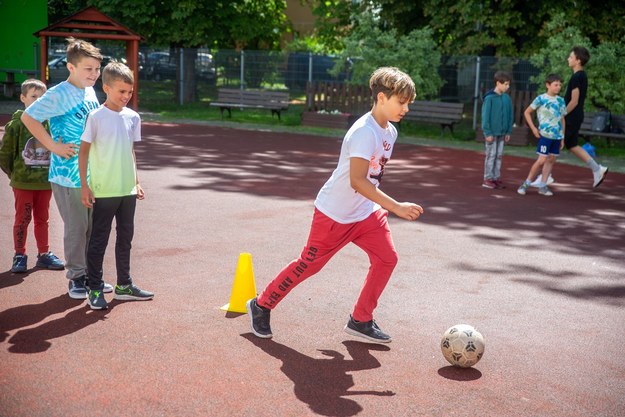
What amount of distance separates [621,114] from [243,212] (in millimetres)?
12105

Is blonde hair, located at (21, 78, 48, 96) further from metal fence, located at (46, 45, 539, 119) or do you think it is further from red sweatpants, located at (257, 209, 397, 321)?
metal fence, located at (46, 45, 539, 119)

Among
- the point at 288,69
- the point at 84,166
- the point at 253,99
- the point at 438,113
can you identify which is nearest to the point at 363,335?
the point at 84,166

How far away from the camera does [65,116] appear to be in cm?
580

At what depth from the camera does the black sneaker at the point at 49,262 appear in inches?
266

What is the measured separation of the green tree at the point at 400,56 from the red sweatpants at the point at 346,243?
57.0 ft

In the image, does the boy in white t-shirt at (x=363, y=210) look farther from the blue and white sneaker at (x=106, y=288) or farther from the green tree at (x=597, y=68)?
the green tree at (x=597, y=68)

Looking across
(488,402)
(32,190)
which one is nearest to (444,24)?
(32,190)

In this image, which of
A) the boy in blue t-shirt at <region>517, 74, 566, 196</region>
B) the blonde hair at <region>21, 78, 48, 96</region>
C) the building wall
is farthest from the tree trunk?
the blonde hair at <region>21, 78, 48, 96</region>

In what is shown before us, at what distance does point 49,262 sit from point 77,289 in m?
0.95

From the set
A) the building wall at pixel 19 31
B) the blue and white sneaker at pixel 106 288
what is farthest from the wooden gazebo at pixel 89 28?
the blue and white sneaker at pixel 106 288

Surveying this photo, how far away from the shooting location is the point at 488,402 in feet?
14.3

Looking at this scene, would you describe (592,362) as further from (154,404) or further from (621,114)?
(621,114)

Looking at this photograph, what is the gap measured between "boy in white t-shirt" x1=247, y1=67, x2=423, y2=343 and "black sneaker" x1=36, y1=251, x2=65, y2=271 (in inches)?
85.9

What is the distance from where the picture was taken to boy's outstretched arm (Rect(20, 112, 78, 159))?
5605 millimetres
